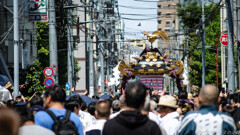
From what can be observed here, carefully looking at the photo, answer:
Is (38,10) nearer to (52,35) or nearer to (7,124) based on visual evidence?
(52,35)

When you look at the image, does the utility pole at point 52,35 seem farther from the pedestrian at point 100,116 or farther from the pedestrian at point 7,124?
the pedestrian at point 7,124

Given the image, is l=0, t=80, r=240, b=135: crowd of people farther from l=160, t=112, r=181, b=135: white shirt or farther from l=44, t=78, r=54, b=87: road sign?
l=44, t=78, r=54, b=87: road sign

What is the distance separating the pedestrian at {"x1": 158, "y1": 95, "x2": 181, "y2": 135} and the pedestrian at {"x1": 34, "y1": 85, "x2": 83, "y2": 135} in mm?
1283

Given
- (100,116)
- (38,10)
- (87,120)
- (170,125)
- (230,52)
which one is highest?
(38,10)

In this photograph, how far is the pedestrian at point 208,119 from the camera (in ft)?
18.9

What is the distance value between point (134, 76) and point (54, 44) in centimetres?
366

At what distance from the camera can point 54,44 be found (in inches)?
789

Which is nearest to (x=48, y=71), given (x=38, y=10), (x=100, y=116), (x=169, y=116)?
(x=38, y=10)

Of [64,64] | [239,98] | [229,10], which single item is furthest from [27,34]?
[239,98]

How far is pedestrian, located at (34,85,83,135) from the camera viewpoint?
6082 mm

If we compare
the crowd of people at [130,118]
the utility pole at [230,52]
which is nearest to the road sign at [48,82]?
the utility pole at [230,52]

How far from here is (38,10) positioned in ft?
81.4

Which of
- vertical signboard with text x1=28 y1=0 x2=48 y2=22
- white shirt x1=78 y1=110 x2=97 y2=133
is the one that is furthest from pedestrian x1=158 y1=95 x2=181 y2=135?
vertical signboard with text x1=28 y1=0 x2=48 y2=22

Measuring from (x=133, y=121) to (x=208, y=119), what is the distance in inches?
51.1
